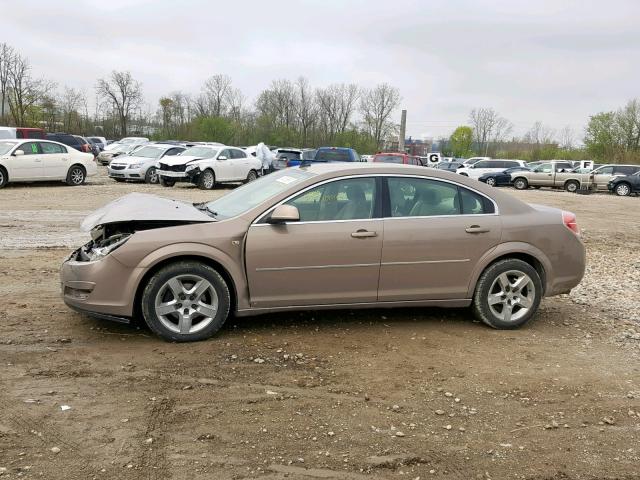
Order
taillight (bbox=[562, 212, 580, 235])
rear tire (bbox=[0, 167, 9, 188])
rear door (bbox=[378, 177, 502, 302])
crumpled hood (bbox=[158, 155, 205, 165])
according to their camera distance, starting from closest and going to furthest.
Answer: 1. rear door (bbox=[378, 177, 502, 302])
2. taillight (bbox=[562, 212, 580, 235])
3. rear tire (bbox=[0, 167, 9, 188])
4. crumpled hood (bbox=[158, 155, 205, 165])

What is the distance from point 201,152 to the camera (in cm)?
2262

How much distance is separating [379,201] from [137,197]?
Result: 7.96 ft

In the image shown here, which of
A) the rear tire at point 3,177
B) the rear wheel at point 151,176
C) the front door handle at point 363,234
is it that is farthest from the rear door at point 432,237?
the rear wheel at point 151,176

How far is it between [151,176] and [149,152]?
1.81m

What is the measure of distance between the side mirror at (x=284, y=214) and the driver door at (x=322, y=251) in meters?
0.08

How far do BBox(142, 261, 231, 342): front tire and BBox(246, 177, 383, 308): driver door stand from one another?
11.9 inches

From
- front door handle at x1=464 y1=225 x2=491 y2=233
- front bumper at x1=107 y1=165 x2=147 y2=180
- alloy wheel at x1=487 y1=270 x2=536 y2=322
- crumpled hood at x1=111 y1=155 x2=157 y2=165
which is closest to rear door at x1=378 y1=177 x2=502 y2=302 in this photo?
front door handle at x1=464 y1=225 x2=491 y2=233

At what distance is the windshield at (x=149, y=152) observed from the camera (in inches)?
943

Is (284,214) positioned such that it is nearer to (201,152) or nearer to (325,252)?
(325,252)

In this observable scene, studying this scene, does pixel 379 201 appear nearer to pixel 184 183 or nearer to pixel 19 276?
pixel 19 276

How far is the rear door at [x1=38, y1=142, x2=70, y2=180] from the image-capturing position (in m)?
19.0

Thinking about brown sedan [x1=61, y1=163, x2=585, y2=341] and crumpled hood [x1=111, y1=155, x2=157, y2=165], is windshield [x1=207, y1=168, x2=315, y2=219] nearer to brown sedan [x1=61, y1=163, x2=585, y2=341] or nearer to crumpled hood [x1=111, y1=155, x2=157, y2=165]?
brown sedan [x1=61, y1=163, x2=585, y2=341]

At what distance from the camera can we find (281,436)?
11.6ft

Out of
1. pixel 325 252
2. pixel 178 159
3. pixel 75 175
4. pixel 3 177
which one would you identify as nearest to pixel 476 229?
pixel 325 252
